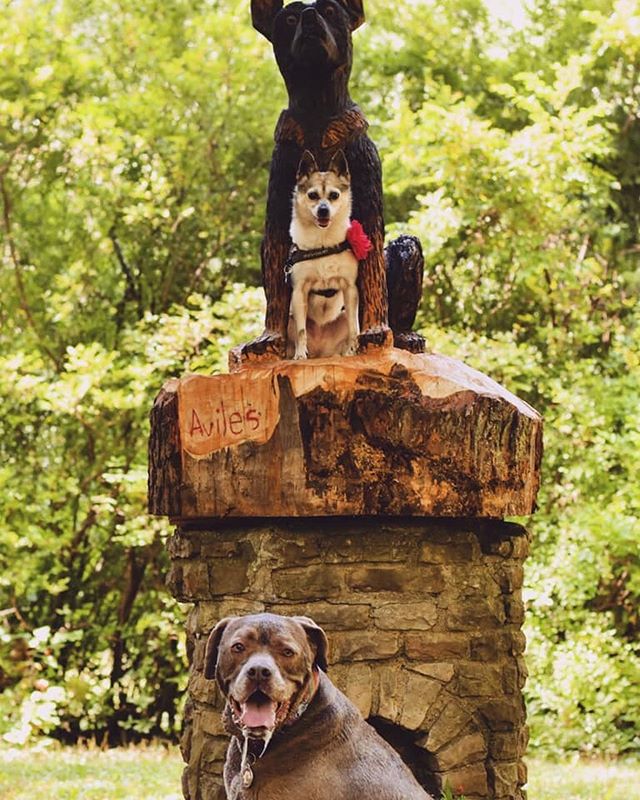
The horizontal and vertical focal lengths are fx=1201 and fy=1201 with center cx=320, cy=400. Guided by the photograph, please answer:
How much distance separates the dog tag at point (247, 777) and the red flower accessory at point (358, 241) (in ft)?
7.57

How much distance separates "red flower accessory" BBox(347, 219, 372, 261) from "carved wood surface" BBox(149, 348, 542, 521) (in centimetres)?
41

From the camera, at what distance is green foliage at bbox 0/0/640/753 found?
958 cm

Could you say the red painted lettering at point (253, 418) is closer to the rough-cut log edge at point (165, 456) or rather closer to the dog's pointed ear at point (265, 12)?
the rough-cut log edge at point (165, 456)

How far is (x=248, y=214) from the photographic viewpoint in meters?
11.2

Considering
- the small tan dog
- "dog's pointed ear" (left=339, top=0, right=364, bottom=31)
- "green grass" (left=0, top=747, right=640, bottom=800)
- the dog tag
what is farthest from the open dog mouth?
"green grass" (left=0, top=747, right=640, bottom=800)

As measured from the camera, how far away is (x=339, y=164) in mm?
4863

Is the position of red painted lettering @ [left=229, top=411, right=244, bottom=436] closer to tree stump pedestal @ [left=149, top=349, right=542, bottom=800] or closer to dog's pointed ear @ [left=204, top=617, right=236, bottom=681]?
tree stump pedestal @ [left=149, top=349, right=542, bottom=800]

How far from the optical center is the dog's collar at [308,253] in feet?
16.0

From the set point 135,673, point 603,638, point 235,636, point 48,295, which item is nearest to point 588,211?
point 603,638

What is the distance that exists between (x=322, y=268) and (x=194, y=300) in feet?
16.4

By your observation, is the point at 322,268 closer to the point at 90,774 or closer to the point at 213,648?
the point at 213,648

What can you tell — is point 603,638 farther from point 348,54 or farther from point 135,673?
point 348,54

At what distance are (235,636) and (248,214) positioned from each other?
27.7 feet

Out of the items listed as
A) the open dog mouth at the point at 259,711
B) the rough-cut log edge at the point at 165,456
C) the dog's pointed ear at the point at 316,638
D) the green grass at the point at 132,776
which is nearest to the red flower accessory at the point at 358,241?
the rough-cut log edge at the point at 165,456
